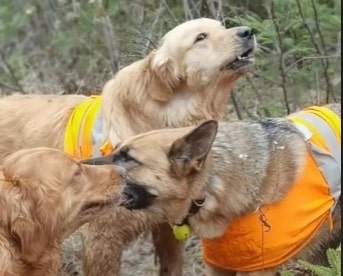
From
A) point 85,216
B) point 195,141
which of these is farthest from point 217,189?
point 85,216

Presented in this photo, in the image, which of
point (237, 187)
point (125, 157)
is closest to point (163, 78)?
point (125, 157)

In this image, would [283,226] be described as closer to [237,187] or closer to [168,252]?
[237,187]

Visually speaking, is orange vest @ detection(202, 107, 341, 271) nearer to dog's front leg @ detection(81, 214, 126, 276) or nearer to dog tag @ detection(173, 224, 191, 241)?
dog tag @ detection(173, 224, 191, 241)

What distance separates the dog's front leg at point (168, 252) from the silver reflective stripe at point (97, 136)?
2.70 ft

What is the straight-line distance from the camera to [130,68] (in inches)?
301

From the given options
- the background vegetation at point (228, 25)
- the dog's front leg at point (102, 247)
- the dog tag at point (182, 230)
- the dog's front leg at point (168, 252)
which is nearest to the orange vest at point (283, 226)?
the dog tag at point (182, 230)

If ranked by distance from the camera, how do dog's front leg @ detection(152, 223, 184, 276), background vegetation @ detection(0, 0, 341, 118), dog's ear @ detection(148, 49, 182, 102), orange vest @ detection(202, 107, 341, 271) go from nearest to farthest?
orange vest @ detection(202, 107, 341, 271) → dog's ear @ detection(148, 49, 182, 102) → dog's front leg @ detection(152, 223, 184, 276) → background vegetation @ detection(0, 0, 341, 118)

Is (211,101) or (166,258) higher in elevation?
(211,101)

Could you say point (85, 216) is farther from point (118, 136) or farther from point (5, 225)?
point (118, 136)

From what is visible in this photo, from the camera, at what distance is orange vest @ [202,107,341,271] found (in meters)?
6.48

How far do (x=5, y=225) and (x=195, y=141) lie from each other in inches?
48.3

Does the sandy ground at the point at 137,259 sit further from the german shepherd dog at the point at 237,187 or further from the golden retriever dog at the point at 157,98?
the german shepherd dog at the point at 237,187

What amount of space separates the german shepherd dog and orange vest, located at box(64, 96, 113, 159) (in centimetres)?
84

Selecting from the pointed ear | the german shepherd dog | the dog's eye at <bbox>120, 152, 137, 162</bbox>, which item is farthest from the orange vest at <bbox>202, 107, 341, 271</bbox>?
the dog's eye at <bbox>120, 152, 137, 162</bbox>
